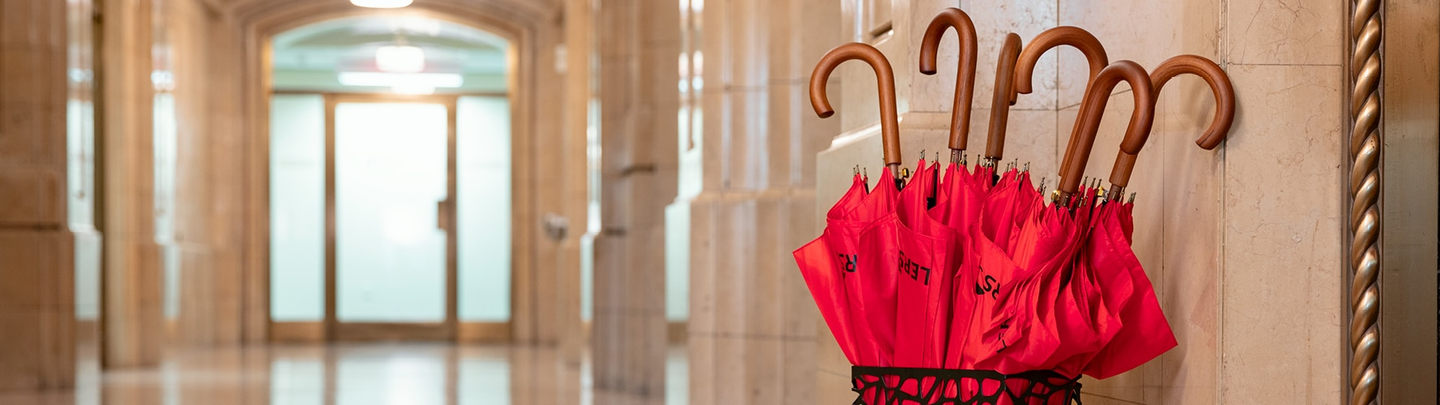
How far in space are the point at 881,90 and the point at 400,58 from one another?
12.9m

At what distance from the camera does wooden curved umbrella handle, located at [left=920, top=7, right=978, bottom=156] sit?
7.70 feet

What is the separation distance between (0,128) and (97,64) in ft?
6.84

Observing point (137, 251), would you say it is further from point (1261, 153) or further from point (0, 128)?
point (1261, 153)

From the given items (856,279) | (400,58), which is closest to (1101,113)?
(856,279)

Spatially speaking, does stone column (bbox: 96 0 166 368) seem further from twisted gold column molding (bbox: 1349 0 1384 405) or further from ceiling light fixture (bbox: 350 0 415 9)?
twisted gold column molding (bbox: 1349 0 1384 405)

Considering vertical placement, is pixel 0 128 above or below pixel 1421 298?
above

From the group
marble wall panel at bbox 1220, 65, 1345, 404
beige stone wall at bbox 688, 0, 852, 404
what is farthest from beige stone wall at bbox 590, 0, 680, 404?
marble wall panel at bbox 1220, 65, 1345, 404

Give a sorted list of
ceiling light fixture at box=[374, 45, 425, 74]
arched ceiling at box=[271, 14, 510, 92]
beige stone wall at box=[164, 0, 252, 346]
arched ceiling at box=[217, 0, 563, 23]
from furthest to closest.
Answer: arched ceiling at box=[271, 14, 510, 92]
ceiling light fixture at box=[374, 45, 425, 74]
arched ceiling at box=[217, 0, 563, 23]
beige stone wall at box=[164, 0, 252, 346]

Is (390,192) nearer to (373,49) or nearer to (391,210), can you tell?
(391,210)

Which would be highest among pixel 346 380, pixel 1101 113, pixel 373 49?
pixel 373 49

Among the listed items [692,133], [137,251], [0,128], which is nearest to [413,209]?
[137,251]

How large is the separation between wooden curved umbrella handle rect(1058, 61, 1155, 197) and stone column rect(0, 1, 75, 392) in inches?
299

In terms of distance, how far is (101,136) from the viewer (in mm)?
10203

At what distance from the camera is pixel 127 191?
33.4ft
